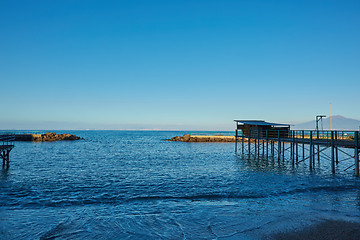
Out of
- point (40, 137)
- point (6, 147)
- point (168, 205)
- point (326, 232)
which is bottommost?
point (168, 205)

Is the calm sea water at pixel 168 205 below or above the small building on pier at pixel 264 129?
below

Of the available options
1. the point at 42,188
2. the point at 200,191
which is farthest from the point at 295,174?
the point at 42,188

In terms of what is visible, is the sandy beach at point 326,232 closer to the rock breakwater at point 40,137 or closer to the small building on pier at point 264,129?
the small building on pier at point 264,129

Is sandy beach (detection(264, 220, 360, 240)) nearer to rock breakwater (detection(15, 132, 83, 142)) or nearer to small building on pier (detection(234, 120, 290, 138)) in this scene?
small building on pier (detection(234, 120, 290, 138))

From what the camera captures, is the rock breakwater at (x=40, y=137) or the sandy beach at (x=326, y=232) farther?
the rock breakwater at (x=40, y=137)

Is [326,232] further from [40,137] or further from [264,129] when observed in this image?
[40,137]

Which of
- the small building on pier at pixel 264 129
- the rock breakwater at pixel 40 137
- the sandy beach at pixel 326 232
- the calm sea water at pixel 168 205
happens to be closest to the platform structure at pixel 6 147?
the calm sea water at pixel 168 205

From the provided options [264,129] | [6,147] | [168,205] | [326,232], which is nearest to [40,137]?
[6,147]

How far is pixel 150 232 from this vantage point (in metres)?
8.04

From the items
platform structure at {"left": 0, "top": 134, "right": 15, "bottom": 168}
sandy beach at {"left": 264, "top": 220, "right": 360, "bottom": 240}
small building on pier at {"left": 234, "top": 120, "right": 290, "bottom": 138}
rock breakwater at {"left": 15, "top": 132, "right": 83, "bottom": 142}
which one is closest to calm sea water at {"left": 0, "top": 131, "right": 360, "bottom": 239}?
sandy beach at {"left": 264, "top": 220, "right": 360, "bottom": 240}

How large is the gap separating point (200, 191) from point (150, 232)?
6639 millimetres

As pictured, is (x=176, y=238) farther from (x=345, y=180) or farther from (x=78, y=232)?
(x=345, y=180)

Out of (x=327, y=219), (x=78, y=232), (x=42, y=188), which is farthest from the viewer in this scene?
(x=42, y=188)

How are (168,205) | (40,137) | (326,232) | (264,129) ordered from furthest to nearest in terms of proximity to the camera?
1. (40,137)
2. (264,129)
3. (168,205)
4. (326,232)
